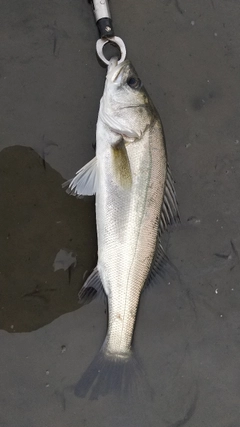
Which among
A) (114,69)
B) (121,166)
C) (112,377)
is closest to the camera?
(121,166)

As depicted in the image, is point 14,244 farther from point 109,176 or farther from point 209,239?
point 209,239

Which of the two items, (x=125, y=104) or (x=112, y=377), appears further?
(x=112, y=377)

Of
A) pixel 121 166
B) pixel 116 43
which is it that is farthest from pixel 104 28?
pixel 121 166

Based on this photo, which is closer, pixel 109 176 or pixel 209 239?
pixel 109 176

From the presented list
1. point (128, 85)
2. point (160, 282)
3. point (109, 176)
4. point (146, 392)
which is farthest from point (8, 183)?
point (146, 392)

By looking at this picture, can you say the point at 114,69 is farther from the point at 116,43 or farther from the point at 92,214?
the point at 92,214

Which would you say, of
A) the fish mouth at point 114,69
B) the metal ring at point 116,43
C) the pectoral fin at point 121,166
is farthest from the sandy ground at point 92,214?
the pectoral fin at point 121,166
